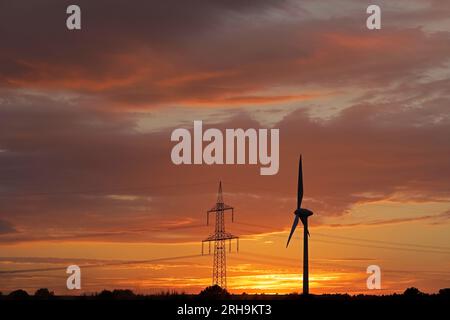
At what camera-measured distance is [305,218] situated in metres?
164
